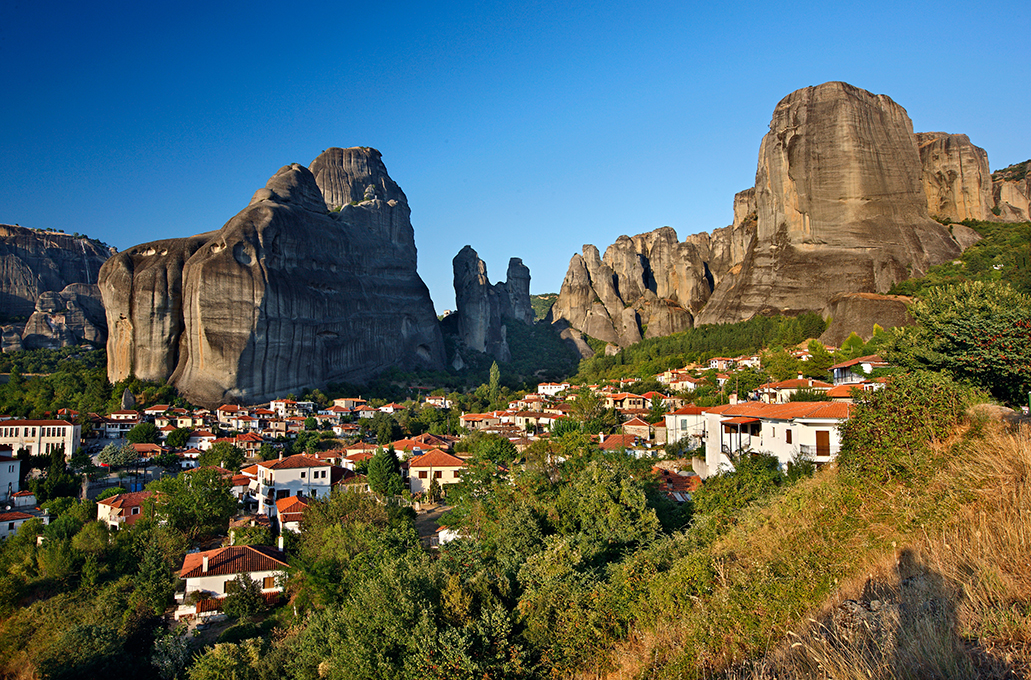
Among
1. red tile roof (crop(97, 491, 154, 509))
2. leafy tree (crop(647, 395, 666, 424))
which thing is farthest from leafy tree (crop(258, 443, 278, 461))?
leafy tree (crop(647, 395, 666, 424))

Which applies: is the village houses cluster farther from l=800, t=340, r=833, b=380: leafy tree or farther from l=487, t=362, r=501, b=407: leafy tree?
l=487, t=362, r=501, b=407: leafy tree

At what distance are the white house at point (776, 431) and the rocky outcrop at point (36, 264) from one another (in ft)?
287

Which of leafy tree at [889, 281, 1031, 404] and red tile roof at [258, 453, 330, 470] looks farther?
red tile roof at [258, 453, 330, 470]

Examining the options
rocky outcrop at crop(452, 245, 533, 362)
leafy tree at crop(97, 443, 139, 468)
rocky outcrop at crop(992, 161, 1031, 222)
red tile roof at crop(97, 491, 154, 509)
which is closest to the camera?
red tile roof at crop(97, 491, 154, 509)

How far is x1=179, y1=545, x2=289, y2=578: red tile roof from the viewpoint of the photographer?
1953cm

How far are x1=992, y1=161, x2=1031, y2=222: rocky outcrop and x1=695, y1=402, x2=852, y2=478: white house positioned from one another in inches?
2116

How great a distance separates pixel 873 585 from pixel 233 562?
1942 cm

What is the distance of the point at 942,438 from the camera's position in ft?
24.4

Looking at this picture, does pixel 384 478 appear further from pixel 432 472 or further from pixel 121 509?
pixel 121 509

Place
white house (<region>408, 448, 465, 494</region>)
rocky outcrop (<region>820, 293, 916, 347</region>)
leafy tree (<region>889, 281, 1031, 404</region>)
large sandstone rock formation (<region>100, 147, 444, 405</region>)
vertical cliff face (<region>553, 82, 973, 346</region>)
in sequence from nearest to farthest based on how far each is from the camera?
1. leafy tree (<region>889, 281, 1031, 404</region>)
2. white house (<region>408, 448, 465, 494</region>)
3. rocky outcrop (<region>820, 293, 916, 347</region>)
4. large sandstone rock formation (<region>100, 147, 444, 405</region>)
5. vertical cliff face (<region>553, 82, 973, 346</region>)

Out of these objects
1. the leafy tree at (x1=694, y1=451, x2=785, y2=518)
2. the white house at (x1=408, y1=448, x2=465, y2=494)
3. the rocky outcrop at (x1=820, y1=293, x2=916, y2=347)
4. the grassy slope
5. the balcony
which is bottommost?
the white house at (x1=408, y1=448, x2=465, y2=494)

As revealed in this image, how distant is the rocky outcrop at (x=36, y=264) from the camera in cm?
8281

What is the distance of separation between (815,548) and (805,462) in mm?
8945

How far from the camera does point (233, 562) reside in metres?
19.9
